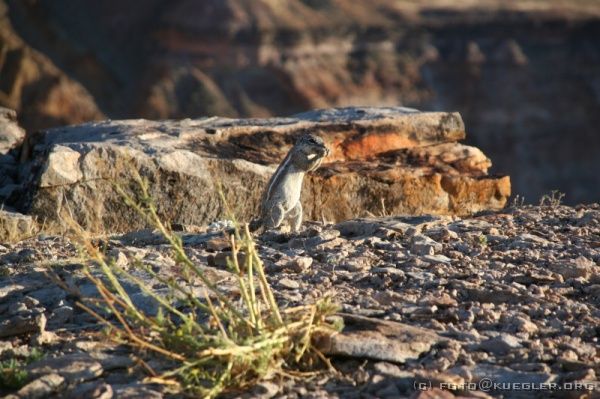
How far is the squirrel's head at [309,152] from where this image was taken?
397 inches

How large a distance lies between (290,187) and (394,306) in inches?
140

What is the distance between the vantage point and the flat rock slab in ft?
19.4

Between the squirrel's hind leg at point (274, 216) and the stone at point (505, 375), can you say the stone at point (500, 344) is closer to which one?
the stone at point (505, 375)

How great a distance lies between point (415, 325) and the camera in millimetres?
6363

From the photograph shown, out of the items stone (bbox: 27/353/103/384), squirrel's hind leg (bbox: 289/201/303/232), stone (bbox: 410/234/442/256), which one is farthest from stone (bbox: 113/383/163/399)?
squirrel's hind leg (bbox: 289/201/303/232)

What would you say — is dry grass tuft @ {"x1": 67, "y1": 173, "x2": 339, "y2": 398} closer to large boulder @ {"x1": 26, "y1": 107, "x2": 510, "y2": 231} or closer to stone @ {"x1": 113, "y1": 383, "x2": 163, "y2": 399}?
stone @ {"x1": 113, "y1": 383, "x2": 163, "y2": 399}

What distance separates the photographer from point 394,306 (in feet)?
21.8

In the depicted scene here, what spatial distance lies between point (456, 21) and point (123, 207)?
43.3m

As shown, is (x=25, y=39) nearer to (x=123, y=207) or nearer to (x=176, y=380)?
(x=123, y=207)

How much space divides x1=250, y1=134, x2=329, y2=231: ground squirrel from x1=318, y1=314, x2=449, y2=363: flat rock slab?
377 cm

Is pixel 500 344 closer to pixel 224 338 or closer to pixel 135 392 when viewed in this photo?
pixel 224 338

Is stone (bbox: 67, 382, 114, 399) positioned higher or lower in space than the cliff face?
higher

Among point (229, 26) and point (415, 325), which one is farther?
point (229, 26)

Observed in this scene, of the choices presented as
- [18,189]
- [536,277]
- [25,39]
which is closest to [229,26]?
[25,39]
